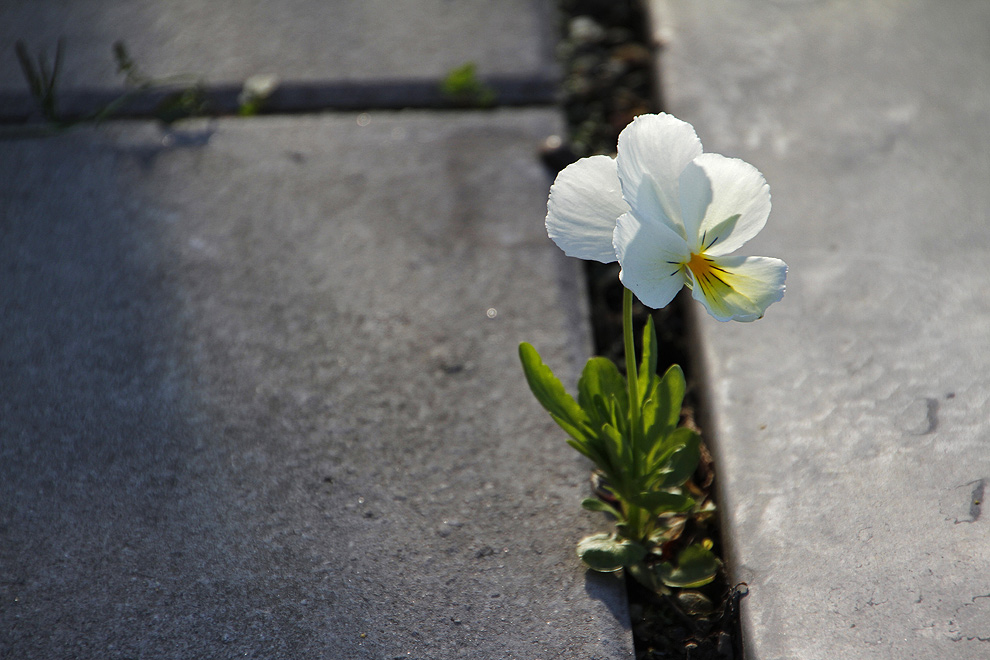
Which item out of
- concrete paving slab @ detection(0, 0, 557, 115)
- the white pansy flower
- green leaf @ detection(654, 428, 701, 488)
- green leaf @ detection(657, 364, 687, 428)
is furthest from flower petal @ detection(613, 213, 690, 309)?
concrete paving slab @ detection(0, 0, 557, 115)

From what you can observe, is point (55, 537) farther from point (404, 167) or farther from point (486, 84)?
point (486, 84)

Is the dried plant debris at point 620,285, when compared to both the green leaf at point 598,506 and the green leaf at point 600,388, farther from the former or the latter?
the green leaf at point 600,388

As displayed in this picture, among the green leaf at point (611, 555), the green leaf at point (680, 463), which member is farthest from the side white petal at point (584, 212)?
the green leaf at point (611, 555)

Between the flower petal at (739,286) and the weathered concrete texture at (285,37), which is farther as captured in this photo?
the weathered concrete texture at (285,37)

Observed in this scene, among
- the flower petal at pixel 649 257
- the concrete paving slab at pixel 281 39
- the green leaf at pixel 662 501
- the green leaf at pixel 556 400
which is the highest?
the flower petal at pixel 649 257

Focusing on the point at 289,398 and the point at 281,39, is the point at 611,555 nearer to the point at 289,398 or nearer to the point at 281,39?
the point at 289,398

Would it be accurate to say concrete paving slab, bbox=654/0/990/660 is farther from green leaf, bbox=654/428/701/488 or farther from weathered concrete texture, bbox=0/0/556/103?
weathered concrete texture, bbox=0/0/556/103

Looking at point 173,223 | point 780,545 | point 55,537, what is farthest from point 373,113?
point 780,545
